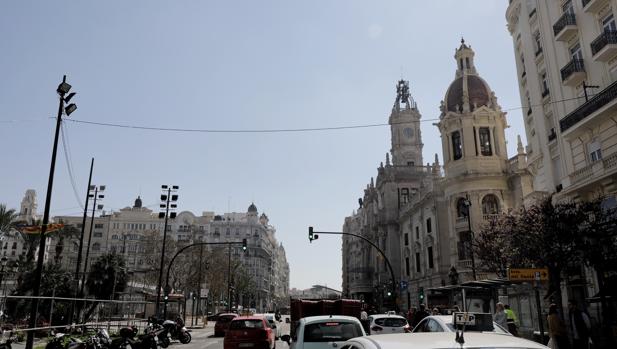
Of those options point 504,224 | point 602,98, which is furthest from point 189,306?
point 602,98

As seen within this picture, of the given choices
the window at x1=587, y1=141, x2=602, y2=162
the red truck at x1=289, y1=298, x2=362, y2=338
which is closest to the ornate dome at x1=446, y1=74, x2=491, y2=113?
the window at x1=587, y1=141, x2=602, y2=162

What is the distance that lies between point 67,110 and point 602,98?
2115cm

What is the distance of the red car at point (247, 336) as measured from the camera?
601 inches

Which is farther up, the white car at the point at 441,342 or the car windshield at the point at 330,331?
the white car at the point at 441,342

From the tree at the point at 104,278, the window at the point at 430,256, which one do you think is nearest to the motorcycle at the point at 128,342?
the tree at the point at 104,278

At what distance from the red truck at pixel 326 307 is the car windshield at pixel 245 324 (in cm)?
172

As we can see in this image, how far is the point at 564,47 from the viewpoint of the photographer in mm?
24609

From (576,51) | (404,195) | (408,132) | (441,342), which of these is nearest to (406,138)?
(408,132)

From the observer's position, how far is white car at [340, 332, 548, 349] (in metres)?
3.41

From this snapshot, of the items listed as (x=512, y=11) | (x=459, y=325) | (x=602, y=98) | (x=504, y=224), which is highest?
(x=512, y=11)

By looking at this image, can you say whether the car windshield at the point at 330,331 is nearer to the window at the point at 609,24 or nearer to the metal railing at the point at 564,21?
the window at the point at 609,24

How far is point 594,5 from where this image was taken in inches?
858

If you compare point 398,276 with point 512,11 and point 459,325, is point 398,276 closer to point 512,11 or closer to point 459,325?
point 512,11

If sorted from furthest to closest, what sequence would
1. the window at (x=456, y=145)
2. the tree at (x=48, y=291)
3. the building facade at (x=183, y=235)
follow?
the building facade at (x=183, y=235), the window at (x=456, y=145), the tree at (x=48, y=291)
